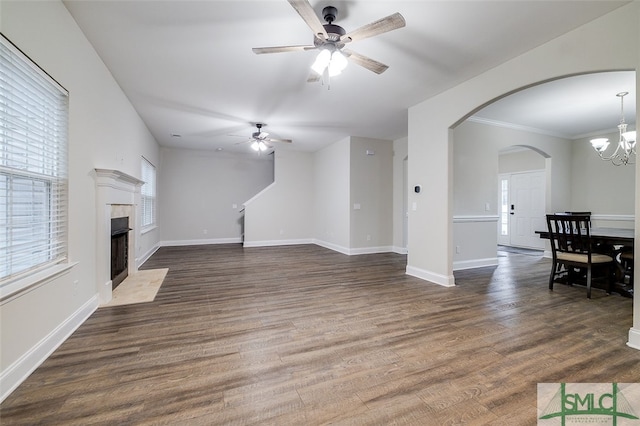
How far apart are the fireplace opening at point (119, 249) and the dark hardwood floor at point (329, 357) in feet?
2.33

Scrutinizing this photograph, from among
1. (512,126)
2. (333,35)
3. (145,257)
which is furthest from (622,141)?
(145,257)

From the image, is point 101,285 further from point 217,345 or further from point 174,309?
point 217,345

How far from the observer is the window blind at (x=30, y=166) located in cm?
170

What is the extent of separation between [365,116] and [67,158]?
166 inches

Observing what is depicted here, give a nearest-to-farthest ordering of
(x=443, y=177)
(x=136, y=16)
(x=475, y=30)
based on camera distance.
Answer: (x=136, y=16) < (x=475, y=30) < (x=443, y=177)

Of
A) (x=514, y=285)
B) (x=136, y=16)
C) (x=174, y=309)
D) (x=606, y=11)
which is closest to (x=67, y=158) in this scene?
(x=136, y=16)

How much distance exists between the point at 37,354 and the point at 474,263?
5.82 meters

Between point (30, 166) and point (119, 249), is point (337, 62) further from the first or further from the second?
point (119, 249)

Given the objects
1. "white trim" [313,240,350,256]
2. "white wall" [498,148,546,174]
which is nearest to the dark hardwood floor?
"white trim" [313,240,350,256]

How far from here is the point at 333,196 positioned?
724 cm

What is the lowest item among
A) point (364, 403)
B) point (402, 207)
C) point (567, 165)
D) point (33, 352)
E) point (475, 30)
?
point (364, 403)

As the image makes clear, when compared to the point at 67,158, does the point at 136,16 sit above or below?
above

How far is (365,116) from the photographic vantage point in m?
4.99

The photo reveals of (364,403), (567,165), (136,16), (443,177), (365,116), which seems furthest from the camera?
(567,165)
